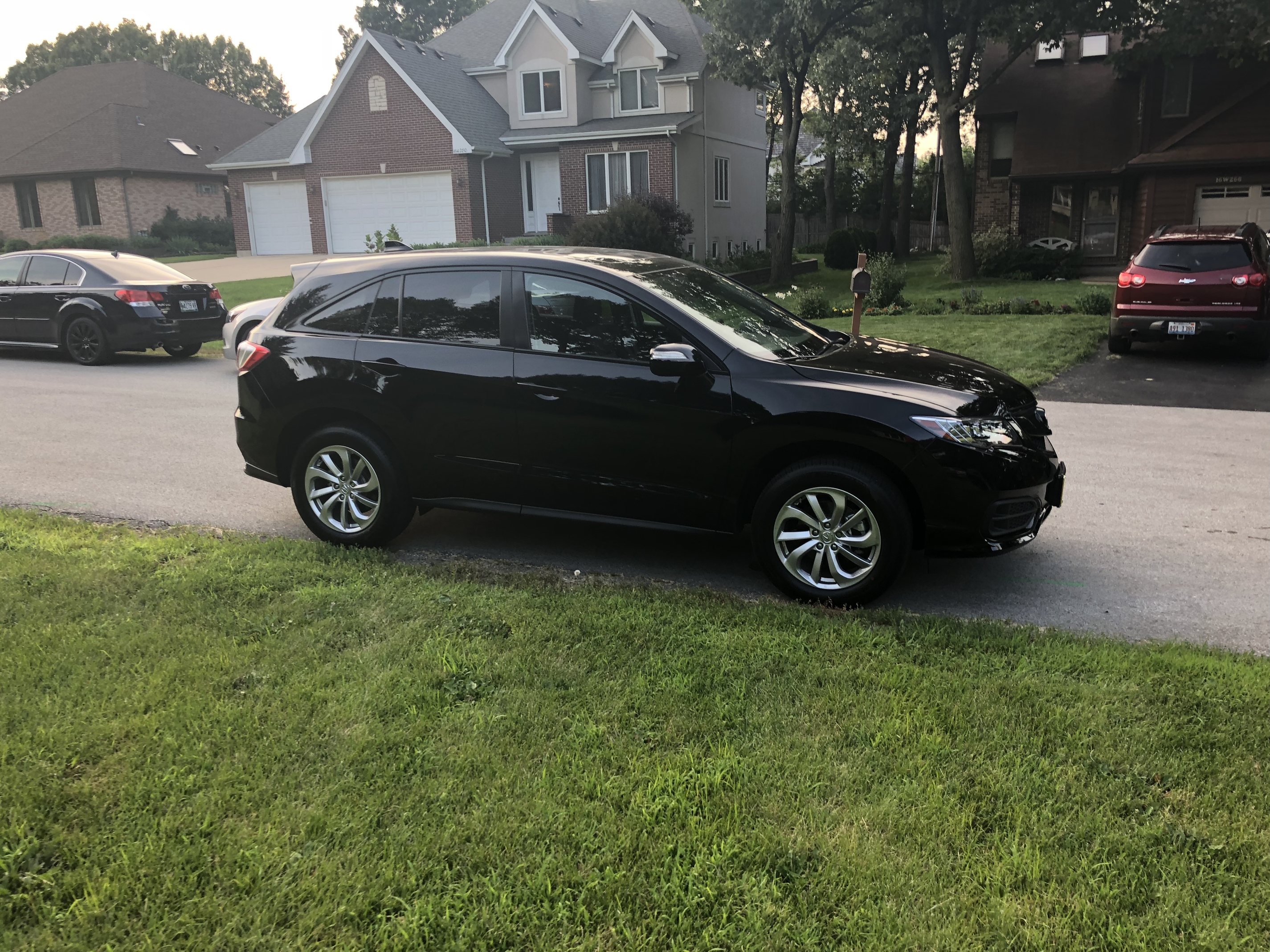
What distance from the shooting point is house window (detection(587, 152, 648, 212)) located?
29797 millimetres

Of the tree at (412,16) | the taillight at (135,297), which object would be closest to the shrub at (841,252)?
the taillight at (135,297)

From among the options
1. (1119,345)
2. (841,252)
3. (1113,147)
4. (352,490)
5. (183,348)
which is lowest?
(352,490)

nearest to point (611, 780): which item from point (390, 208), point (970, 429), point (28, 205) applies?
point (970, 429)

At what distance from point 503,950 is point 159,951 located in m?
0.89

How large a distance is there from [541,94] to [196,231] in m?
18.0

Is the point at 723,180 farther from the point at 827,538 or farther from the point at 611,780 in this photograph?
the point at 611,780

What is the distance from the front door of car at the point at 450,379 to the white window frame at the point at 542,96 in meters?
28.1

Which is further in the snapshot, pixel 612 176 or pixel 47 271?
pixel 612 176

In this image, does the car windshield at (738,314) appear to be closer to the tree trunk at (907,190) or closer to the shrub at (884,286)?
the shrub at (884,286)

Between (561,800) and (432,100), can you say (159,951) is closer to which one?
(561,800)

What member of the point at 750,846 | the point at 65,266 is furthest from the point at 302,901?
the point at 65,266

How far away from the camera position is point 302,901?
2.65 m

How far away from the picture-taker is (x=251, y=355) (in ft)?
19.6

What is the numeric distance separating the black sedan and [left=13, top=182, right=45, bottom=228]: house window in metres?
32.0
